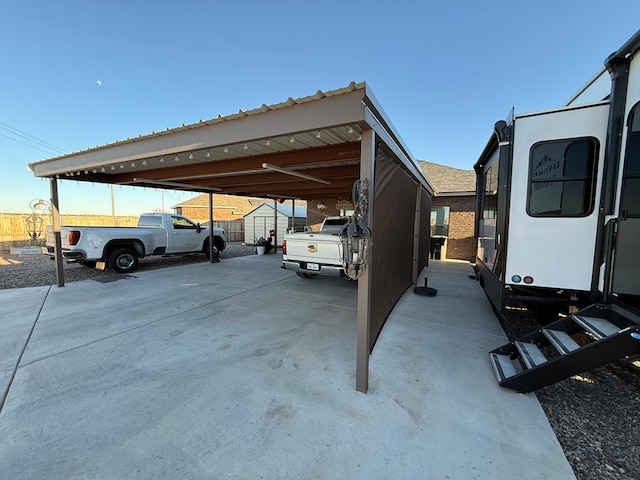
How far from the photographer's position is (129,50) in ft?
27.1

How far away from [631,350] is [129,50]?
12.7 metres

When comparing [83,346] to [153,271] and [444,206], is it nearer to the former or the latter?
[153,271]

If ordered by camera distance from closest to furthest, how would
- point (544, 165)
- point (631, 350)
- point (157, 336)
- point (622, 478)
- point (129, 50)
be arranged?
point (622, 478), point (631, 350), point (544, 165), point (157, 336), point (129, 50)

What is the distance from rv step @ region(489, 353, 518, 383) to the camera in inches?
103

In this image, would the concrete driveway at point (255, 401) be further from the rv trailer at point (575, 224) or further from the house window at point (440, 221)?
the house window at point (440, 221)

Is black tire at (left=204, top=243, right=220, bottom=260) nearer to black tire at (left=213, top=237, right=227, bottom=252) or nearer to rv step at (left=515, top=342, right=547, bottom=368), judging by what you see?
black tire at (left=213, top=237, right=227, bottom=252)

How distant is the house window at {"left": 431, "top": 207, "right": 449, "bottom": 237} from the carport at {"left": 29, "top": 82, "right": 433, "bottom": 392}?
6331mm

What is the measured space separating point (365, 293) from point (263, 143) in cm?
243

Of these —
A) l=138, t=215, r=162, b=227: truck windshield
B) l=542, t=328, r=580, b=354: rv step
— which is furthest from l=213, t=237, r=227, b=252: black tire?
l=542, t=328, r=580, b=354: rv step

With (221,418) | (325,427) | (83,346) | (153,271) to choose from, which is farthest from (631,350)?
(153,271)

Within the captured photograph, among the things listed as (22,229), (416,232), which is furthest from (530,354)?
(22,229)

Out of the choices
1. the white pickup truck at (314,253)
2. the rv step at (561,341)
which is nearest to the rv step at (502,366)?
the rv step at (561,341)

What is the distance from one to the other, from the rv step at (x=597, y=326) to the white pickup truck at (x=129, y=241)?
390 inches

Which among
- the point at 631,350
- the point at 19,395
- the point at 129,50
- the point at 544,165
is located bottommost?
the point at 19,395
